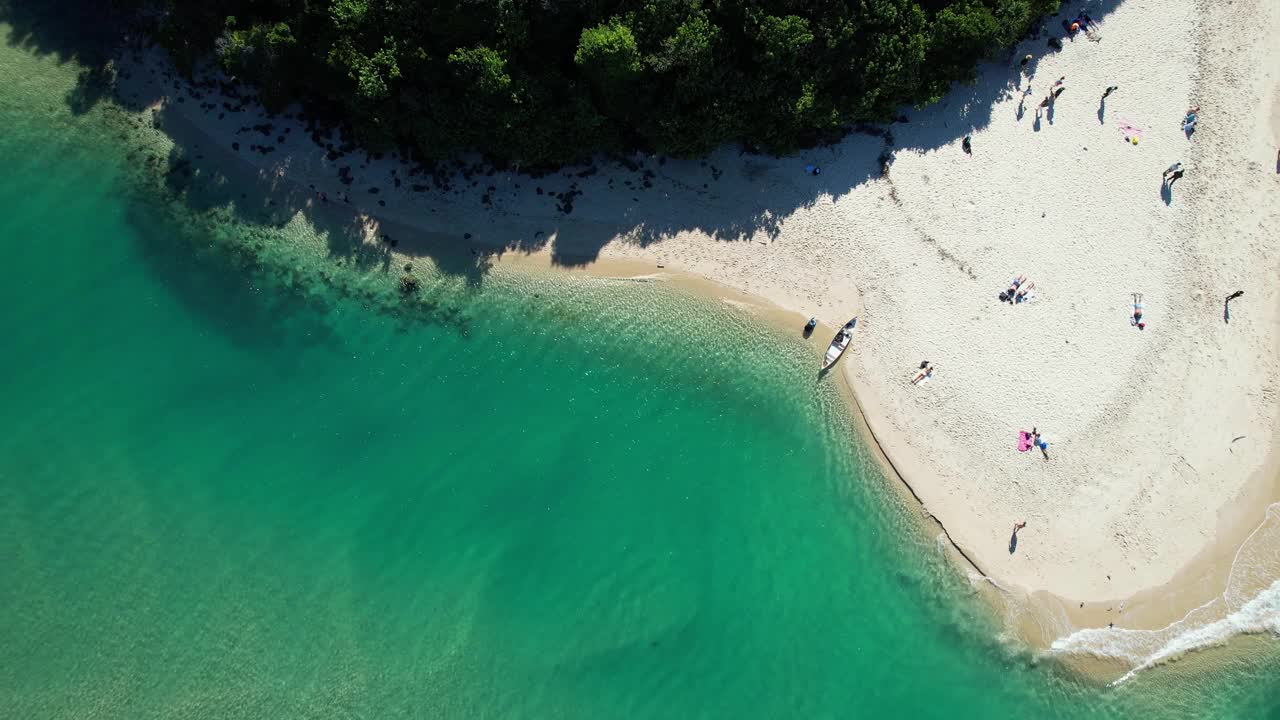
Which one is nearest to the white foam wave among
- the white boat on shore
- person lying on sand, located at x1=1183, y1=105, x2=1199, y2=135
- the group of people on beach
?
the group of people on beach

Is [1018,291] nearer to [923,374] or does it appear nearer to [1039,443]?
[923,374]

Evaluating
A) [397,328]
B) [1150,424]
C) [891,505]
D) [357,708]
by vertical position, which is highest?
[1150,424]

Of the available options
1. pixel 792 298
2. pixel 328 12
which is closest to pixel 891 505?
pixel 792 298

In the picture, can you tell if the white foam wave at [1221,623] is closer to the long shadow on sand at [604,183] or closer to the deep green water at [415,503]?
the deep green water at [415,503]

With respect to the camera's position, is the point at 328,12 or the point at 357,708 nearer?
the point at 328,12

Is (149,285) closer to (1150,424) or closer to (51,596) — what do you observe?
(51,596)

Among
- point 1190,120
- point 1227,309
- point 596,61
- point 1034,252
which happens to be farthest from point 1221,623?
point 596,61

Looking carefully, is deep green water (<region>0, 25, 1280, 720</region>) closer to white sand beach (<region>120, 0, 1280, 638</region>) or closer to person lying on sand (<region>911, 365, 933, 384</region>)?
white sand beach (<region>120, 0, 1280, 638</region>)
